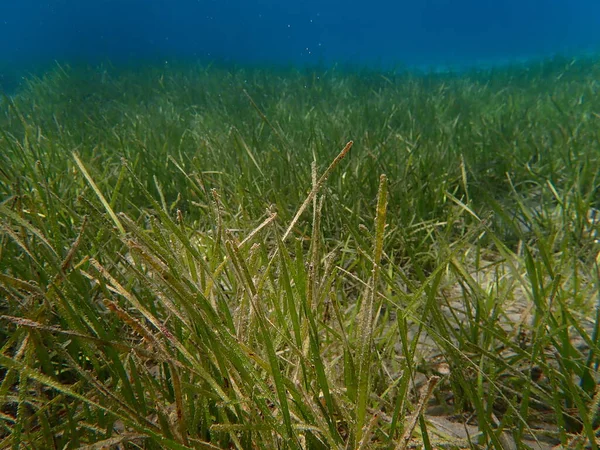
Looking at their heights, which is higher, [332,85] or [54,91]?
[332,85]

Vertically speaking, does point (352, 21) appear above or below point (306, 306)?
above

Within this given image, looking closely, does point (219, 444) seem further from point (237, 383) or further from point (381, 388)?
point (381, 388)

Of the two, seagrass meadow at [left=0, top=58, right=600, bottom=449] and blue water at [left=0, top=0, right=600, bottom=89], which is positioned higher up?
blue water at [left=0, top=0, right=600, bottom=89]

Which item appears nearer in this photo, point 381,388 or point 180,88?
point 381,388

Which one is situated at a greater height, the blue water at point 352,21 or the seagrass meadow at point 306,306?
the blue water at point 352,21

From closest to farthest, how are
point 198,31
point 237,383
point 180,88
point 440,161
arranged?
point 237,383, point 440,161, point 180,88, point 198,31

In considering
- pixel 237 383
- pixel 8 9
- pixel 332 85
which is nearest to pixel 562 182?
pixel 237 383

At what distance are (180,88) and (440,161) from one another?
4.66 meters

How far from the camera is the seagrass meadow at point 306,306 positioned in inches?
23.1

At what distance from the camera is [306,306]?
1.99ft

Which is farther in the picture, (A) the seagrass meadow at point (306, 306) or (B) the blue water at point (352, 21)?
(B) the blue water at point (352, 21)

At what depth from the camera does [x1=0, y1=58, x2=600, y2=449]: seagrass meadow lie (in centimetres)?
59

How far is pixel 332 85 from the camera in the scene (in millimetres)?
5633

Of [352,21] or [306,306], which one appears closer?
[306,306]
